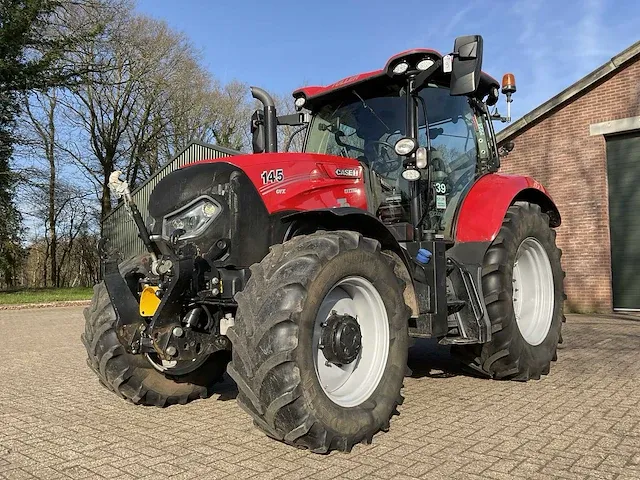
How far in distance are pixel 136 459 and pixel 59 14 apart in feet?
73.6

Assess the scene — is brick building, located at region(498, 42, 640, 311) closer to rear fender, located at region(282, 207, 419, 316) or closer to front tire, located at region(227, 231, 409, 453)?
rear fender, located at region(282, 207, 419, 316)

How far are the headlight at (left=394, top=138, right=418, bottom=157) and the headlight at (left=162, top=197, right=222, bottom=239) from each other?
4.85ft

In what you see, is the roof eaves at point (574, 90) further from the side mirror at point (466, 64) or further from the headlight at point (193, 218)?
the headlight at point (193, 218)

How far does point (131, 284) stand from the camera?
4074 millimetres

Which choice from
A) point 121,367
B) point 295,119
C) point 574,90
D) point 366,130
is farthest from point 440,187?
point 574,90

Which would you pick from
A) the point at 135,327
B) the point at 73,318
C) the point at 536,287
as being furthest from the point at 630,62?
the point at 73,318

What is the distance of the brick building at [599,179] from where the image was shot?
11617 mm

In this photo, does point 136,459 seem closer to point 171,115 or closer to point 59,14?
point 59,14

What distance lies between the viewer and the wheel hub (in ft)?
11.9

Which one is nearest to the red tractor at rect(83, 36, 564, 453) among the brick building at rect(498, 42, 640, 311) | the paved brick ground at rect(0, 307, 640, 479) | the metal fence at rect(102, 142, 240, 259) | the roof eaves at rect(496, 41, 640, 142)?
the paved brick ground at rect(0, 307, 640, 479)

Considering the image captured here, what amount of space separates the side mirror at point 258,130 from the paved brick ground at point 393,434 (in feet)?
7.34

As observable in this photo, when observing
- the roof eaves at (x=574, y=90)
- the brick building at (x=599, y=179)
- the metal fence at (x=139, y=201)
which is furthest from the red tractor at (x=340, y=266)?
the metal fence at (x=139, y=201)

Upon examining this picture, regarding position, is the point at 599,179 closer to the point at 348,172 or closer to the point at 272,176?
the point at 348,172

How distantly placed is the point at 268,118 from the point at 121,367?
7.43 ft
